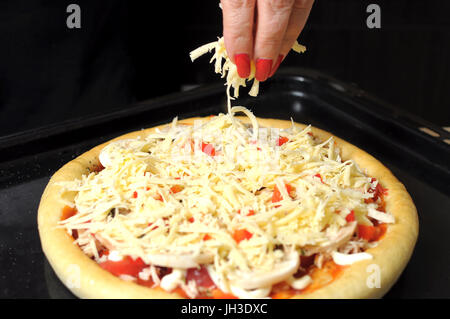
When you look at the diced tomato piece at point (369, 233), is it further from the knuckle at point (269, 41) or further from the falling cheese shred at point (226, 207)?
the knuckle at point (269, 41)

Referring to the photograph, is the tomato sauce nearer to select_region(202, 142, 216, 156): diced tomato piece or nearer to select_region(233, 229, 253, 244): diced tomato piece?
select_region(233, 229, 253, 244): diced tomato piece

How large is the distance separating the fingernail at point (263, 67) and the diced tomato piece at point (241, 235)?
0.75 metres

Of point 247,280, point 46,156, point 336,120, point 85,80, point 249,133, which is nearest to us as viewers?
point 247,280

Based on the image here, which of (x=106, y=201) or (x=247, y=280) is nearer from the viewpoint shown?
(x=247, y=280)

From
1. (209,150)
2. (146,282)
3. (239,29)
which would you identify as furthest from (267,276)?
(239,29)

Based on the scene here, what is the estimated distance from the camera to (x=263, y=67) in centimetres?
235

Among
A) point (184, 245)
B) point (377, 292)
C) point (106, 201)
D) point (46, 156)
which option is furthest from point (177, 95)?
point (377, 292)

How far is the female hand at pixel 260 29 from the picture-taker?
2127 mm

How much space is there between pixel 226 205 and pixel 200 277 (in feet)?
1.14

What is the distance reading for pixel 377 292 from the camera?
2.11 m

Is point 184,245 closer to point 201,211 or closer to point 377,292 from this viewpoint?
point 201,211

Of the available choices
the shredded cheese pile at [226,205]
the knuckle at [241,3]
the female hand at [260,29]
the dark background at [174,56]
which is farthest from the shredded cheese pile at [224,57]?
the dark background at [174,56]
